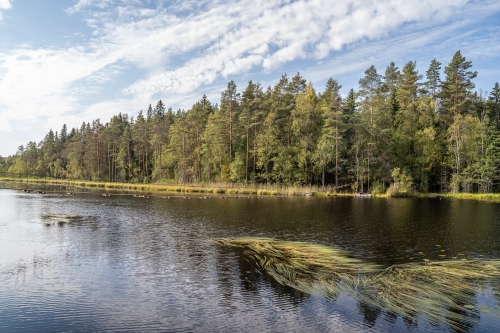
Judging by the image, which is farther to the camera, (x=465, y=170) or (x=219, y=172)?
(x=219, y=172)

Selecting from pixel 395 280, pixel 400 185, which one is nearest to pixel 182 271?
pixel 395 280

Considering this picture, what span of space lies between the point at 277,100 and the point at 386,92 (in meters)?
24.9

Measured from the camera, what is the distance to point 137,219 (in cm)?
2764

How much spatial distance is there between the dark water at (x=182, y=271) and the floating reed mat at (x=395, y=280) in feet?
1.66

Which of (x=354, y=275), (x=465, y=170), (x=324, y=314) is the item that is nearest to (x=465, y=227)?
(x=354, y=275)

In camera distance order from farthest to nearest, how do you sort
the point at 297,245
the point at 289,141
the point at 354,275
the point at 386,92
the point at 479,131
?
the point at 386,92, the point at 289,141, the point at 479,131, the point at 297,245, the point at 354,275

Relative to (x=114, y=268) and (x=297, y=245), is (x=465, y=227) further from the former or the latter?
(x=114, y=268)

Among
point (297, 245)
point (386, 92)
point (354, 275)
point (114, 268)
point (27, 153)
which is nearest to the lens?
point (354, 275)

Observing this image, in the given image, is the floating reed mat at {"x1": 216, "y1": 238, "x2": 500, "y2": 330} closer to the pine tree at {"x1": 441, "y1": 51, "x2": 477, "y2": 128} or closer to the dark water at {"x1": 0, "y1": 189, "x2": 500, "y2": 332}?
the dark water at {"x1": 0, "y1": 189, "x2": 500, "y2": 332}

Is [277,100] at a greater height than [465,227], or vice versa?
[277,100]

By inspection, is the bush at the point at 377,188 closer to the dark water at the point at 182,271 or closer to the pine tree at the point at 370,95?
the pine tree at the point at 370,95

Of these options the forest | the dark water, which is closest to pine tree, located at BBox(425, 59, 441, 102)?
the forest

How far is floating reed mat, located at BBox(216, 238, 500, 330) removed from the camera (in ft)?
32.7

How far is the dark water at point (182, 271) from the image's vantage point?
29.7ft
